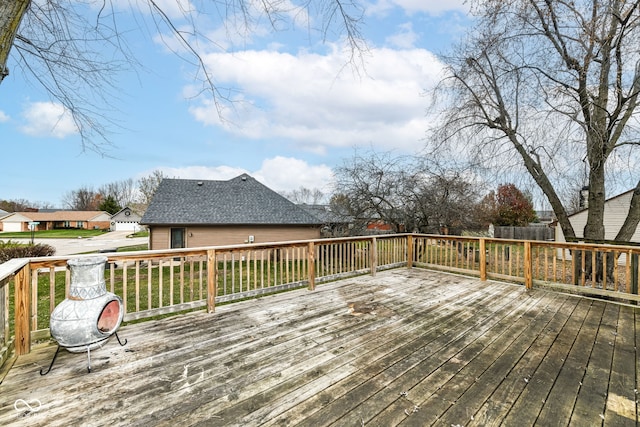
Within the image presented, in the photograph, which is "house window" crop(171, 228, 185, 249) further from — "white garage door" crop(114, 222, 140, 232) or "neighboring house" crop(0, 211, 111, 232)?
"neighboring house" crop(0, 211, 111, 232)

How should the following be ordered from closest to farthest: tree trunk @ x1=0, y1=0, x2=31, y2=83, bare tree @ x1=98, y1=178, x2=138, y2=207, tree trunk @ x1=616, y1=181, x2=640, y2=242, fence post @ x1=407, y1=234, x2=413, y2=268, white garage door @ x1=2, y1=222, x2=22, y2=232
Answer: tree trunk @ x1=0, y1=0, x2=31, y2=83 → tree trunk @ x1=616, y1=181, x2=640, y2=242 → fence post @ x1=407, y1=234, x2=413, y2=268 → white garage door @ x1=2, y1=222, x2=22, y2=232 → bare tree @ x1=98, y1=178, x2=138, y2=207

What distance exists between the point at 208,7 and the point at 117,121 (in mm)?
1529

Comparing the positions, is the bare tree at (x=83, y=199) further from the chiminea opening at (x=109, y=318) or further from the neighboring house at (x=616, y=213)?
the neighboring house at (x=616, y=213)

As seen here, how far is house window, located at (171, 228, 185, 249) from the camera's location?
40.1 feet

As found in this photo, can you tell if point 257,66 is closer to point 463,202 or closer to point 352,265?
point 352,265

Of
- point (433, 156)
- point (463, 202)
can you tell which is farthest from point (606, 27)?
point (463, 202)

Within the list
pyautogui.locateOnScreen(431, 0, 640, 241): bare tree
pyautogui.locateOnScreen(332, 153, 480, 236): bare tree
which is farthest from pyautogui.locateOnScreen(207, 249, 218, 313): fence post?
pyautogui.locateOnScreen(332, 153, 480, 236): bare tree

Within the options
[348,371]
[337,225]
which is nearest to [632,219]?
[348,371]

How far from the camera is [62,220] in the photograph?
43781mm

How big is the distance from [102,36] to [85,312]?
232 centimetres

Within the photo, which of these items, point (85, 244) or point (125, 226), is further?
point (125, 226)

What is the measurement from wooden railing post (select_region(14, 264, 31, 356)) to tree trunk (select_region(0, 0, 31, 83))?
1856mm

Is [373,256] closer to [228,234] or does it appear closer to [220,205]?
[228,234]

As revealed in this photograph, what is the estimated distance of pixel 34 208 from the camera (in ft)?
176
